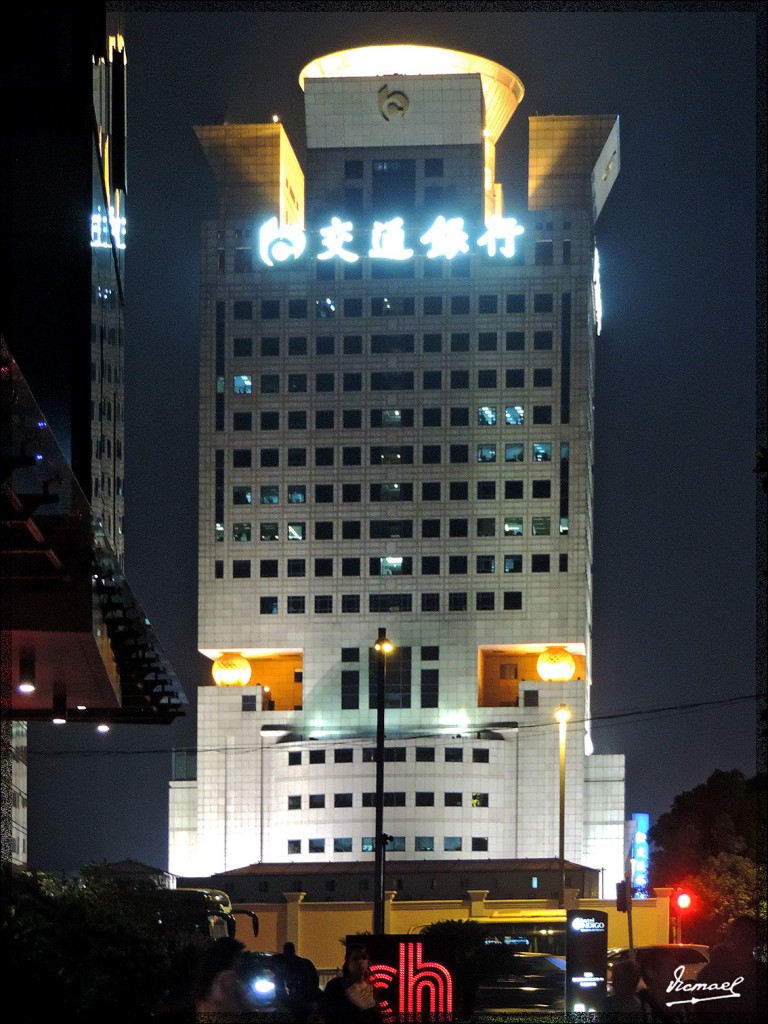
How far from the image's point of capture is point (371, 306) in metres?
116

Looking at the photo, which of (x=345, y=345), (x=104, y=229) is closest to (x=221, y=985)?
(x=104, y=229)

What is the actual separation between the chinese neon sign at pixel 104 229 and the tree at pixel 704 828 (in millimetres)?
61802

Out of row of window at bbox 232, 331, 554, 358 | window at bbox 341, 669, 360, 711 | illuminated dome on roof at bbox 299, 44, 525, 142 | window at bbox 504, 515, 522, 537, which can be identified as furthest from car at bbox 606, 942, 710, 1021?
illuminated dome on roof at bbox 299, 44, 525, 142

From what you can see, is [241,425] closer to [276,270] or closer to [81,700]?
[276,270]

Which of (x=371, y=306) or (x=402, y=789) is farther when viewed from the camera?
(x=371, y=306)

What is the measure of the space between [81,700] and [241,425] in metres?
84.3

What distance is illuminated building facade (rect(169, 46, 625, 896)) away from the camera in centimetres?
10988

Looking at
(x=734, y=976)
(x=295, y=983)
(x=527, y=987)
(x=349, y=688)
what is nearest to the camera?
(x=734, y=976)

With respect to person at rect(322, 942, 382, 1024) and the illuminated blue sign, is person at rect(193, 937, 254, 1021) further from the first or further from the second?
the illuminated blue sign

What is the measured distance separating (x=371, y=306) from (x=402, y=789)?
2846 cm

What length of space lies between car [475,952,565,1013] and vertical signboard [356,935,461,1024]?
14.5 m

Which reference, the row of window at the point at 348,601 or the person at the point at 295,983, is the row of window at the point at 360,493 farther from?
the person at the point at 295,983

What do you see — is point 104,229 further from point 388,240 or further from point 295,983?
point 388,240

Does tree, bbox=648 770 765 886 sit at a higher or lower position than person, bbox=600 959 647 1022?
higher
